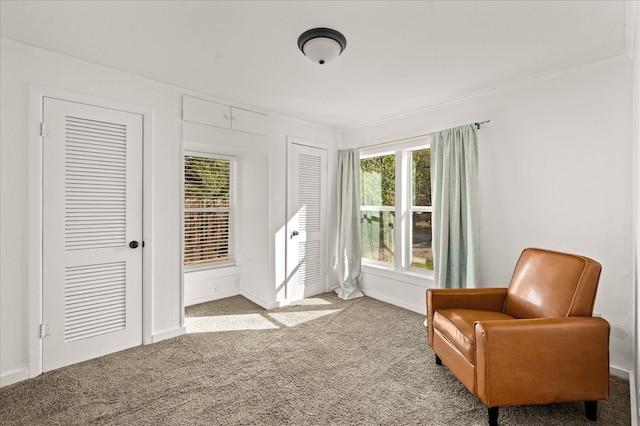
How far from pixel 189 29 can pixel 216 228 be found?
289 centimetres

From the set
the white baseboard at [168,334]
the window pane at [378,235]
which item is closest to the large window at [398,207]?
the window pane at [378,235]

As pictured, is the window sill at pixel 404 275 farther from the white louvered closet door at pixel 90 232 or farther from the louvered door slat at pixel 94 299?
the louvered door slat at pixel 94 299

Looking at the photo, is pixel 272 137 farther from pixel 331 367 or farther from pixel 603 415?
pixel 603 415

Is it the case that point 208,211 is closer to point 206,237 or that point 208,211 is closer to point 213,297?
point 206,237

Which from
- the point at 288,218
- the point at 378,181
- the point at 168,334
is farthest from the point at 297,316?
the point at 378,181

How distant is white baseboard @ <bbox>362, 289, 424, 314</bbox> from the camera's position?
3.83m

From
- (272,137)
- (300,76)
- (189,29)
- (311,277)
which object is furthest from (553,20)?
(311,277)

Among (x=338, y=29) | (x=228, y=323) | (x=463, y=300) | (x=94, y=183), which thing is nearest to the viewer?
(x=338, y=29)

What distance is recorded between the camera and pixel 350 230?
4441mm

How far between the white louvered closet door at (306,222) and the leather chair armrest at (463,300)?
6.86ft

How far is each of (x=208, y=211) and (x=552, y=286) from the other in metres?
3.93

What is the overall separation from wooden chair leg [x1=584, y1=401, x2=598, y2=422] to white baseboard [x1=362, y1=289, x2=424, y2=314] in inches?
74.5

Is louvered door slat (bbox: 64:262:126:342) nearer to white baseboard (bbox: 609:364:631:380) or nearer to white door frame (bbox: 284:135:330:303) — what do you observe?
white door frame (bbox: 284:135:330:303)

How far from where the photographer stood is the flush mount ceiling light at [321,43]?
2080 mm
